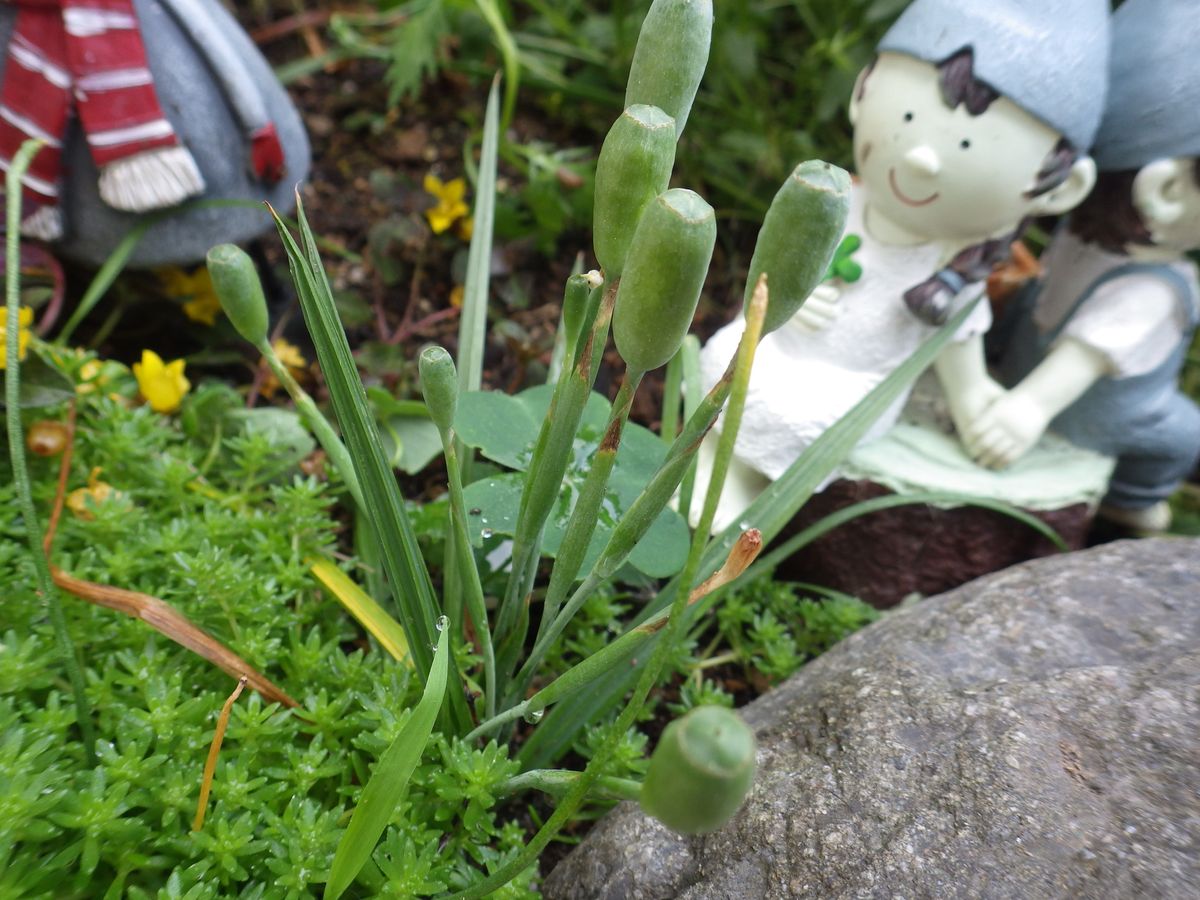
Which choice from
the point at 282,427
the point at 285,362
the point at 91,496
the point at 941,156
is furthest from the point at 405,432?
the point at 941,156

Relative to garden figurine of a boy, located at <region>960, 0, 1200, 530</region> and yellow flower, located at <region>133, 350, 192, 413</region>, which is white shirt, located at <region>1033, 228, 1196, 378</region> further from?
yellow flower, located at <region>133, 350, 192, 413</region>

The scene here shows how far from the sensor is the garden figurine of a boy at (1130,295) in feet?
3.33

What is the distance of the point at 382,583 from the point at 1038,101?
2.85 ft

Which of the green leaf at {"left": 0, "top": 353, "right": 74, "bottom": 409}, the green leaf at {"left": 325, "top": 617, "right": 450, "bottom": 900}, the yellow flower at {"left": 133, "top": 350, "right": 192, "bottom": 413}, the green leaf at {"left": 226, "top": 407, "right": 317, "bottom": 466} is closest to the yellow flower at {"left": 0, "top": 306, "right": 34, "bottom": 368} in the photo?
the green leaf at {"left": 0, "top": 353, "right": 74, "bottom": 409}

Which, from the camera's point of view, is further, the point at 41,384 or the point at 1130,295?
the point at 1130,295

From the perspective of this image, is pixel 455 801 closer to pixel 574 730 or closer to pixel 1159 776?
pixel 574 730

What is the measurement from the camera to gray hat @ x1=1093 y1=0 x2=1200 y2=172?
0.99 m

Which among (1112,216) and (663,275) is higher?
(1112,216)

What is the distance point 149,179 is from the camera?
107 centimetres

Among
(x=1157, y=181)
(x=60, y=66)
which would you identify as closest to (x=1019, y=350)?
(x=1157, y=181)

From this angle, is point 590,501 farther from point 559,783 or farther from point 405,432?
point 405,432

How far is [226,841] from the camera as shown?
2.10 feet

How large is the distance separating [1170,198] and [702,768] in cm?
101

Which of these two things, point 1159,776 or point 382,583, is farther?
point 382,583
